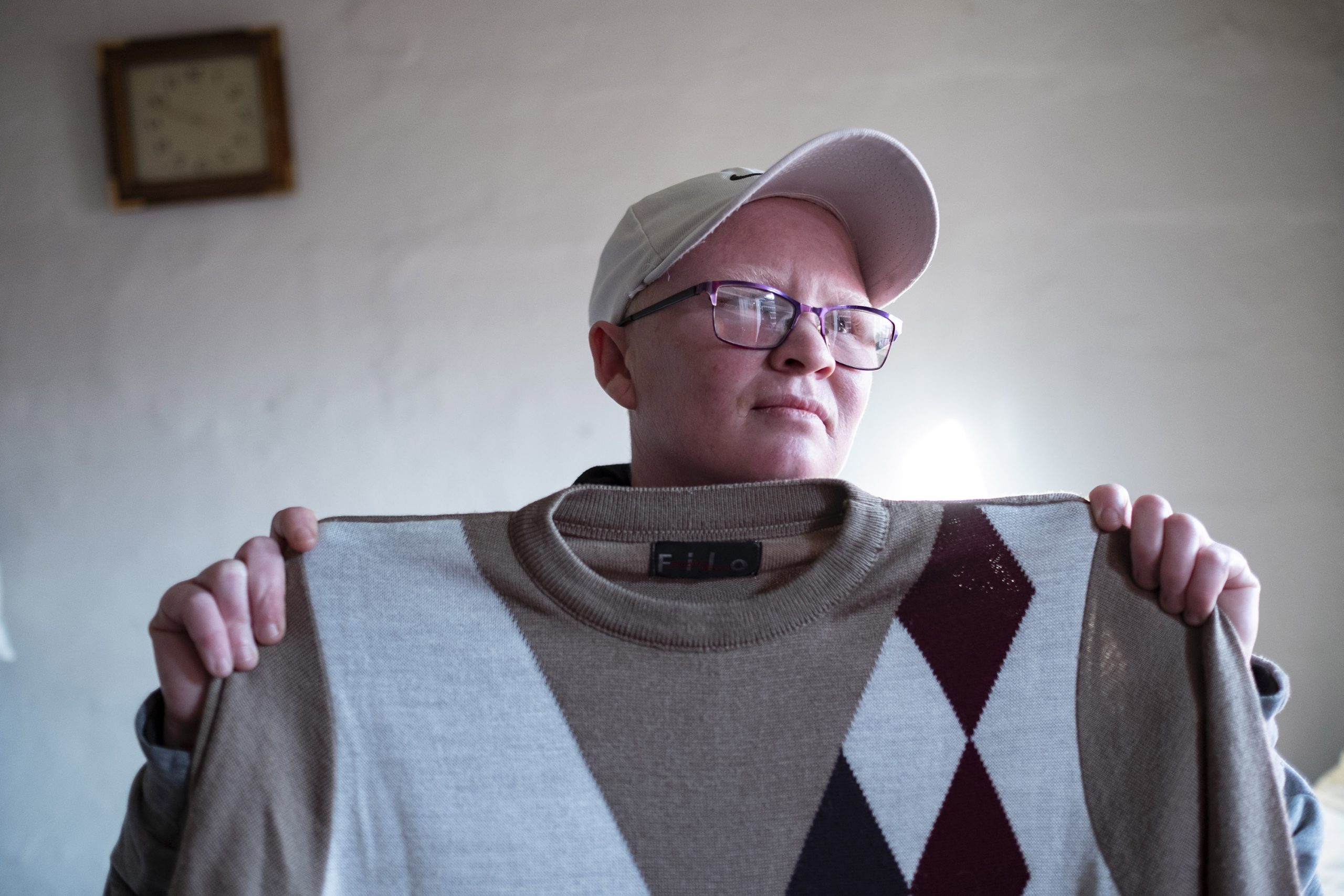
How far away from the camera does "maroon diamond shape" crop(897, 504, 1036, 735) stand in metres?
0.73

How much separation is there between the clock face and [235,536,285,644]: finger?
5.24 feet

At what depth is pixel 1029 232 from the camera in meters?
2.00

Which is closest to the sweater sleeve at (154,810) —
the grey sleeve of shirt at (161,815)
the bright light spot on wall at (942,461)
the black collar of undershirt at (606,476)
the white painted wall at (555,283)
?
the grey sleeve of shirt at (161,815)

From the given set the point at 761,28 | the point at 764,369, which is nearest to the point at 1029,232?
the point at 761,28

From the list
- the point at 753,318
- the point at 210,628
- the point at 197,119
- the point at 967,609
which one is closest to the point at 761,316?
the point at 753,318

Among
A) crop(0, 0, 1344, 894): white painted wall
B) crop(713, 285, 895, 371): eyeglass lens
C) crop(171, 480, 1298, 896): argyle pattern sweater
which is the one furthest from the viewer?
crop(0, 0, 1344, 894): white painted wall

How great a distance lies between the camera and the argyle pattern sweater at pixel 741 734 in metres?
0.68

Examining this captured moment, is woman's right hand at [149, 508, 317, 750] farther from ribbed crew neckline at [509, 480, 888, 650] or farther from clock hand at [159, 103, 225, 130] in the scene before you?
clock hand at [159, 103, 225, 130]

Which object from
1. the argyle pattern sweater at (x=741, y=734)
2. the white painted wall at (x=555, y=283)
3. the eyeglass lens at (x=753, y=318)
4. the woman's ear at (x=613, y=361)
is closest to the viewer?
the argyle pattern sweater at (x=741, y=734)

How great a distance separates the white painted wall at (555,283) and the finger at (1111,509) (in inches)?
48.2

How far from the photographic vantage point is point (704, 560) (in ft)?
2.55

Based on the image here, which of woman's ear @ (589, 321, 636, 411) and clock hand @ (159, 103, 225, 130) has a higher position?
clock hand @ (159, 103, 225, 130)

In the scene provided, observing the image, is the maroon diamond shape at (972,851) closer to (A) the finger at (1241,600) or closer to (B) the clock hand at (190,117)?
(A) the finger at (1241,600)

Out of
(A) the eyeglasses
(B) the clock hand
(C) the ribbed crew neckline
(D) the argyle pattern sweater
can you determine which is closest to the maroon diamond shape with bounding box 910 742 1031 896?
(D) the argyle pattern sweater
